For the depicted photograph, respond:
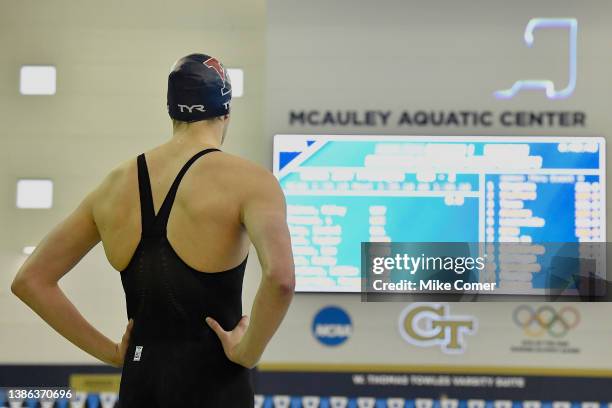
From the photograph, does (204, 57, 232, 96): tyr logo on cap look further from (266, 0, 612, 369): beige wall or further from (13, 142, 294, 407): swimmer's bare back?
(266, 0, 612, 369): beige wall

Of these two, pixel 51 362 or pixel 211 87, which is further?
pixel 51 362

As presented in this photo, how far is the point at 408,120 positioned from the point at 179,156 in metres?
2.68

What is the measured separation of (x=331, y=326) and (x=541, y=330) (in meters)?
1.07

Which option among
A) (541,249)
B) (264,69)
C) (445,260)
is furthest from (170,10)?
(541,249)

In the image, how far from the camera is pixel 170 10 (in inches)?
183

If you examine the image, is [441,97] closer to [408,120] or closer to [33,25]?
[408,120]

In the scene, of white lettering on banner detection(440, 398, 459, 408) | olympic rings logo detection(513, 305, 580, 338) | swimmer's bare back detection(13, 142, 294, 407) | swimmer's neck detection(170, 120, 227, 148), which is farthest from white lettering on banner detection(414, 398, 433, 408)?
swimmer's neck detection(170, 120, 227, 148)

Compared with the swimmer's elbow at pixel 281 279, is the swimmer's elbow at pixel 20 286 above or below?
below

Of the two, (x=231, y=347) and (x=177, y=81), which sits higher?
(x=177, y=81)

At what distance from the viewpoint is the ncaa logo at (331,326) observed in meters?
4.47

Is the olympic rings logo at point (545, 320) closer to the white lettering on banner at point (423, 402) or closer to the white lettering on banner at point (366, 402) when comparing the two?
the white lettering on banner at point (423, 402)

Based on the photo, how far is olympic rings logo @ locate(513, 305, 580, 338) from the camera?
4.50m

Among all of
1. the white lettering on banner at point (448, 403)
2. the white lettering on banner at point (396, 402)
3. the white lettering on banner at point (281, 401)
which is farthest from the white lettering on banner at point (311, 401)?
the white lettering on banner at point (448, 403)

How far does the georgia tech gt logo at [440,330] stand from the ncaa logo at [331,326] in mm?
279
